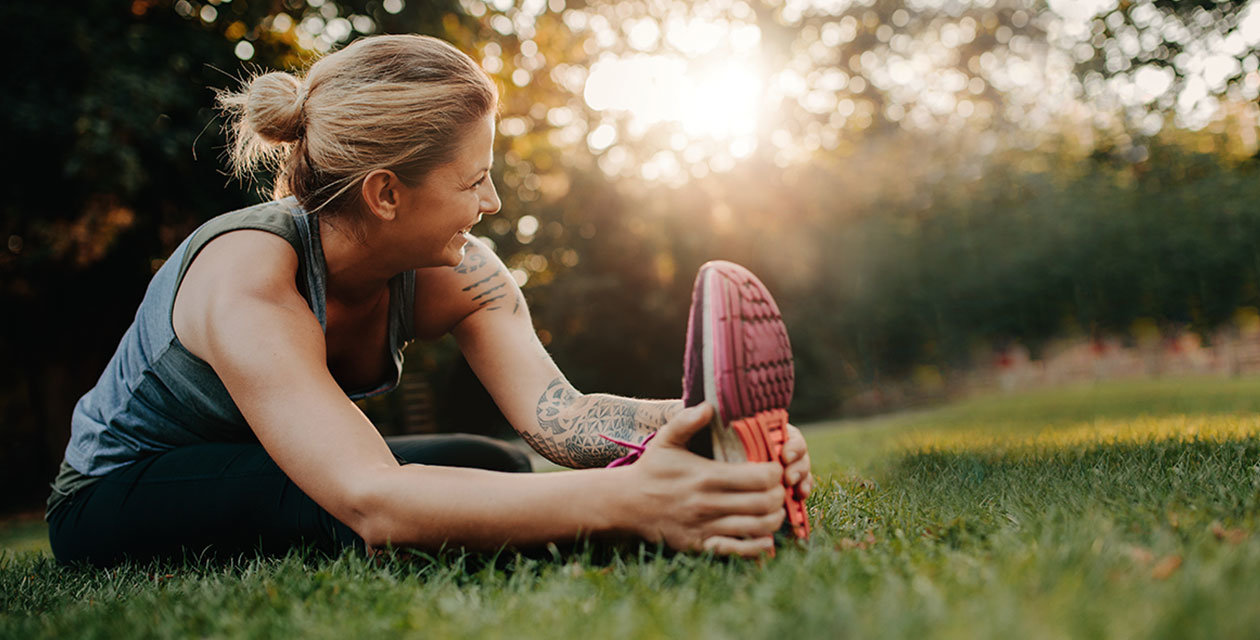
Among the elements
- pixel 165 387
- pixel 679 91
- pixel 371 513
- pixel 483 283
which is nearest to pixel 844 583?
pixel 371 513

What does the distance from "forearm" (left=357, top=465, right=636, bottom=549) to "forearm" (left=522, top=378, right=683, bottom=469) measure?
58cm

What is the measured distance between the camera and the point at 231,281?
1891 millimetres

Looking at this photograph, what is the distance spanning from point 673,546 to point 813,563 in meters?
0.27

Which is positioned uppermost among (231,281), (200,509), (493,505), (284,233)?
(284,233)

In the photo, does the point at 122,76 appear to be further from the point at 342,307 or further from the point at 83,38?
the point at 342,307

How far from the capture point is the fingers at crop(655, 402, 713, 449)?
152 centimetres

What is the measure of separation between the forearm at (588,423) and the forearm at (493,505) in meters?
0.58

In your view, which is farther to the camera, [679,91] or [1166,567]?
[679,91]

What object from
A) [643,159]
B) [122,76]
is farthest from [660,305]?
[122,76]

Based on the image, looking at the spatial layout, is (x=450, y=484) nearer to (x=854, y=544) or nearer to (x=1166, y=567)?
(x=854, y=544)

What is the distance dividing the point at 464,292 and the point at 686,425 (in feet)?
4.14

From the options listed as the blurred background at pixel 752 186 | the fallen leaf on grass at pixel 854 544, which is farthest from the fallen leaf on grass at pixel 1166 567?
the blurred background at pixel 752 186

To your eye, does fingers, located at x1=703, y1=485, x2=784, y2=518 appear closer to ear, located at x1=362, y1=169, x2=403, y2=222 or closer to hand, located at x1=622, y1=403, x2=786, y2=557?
hand, located at x1=622, y1=403, x2=786, y2=557

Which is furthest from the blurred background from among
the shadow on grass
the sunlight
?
the shadow on grass
